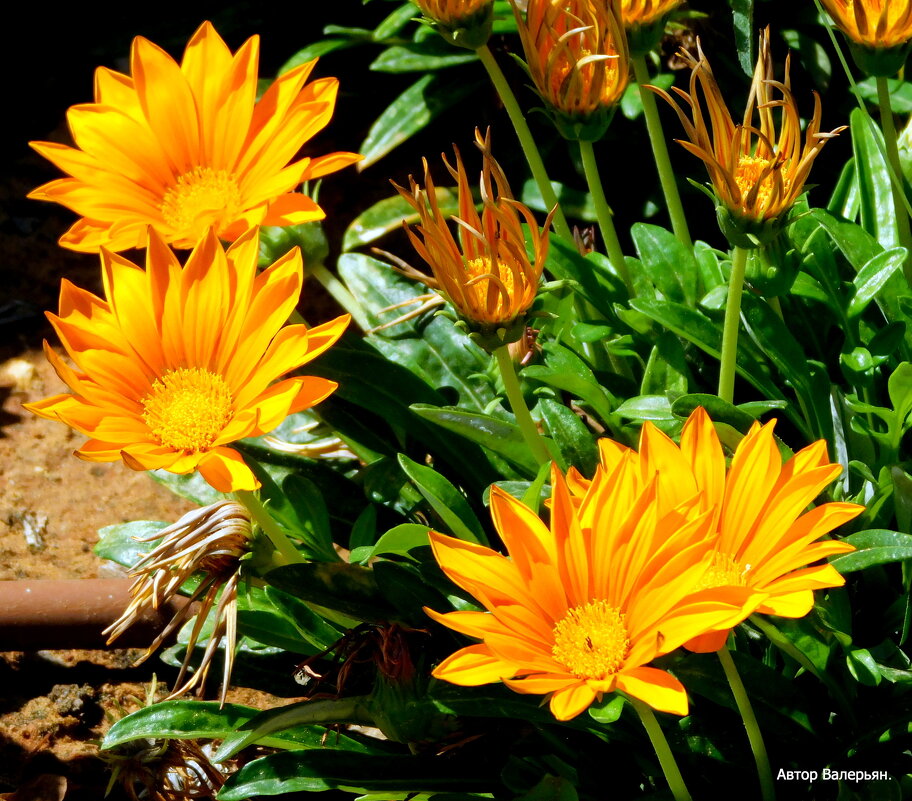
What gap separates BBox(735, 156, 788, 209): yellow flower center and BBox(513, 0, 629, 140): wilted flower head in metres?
0.22

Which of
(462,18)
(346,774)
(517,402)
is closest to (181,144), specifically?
(462,18)

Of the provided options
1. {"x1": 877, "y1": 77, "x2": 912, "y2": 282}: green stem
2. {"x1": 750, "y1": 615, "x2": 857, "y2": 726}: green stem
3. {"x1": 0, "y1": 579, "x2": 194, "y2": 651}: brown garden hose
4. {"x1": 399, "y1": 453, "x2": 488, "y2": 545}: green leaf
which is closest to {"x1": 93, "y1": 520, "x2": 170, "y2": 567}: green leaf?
{"x1": 0, "y1": 579, "x2": 194, "y2": 651}: brown garden hose

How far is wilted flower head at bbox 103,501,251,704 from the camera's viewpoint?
57.7 inches

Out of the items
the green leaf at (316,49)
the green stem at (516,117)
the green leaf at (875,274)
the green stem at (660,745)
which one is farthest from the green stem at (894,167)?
the green leaf at (316,49)

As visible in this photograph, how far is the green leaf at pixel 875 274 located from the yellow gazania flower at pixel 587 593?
26.5 inches

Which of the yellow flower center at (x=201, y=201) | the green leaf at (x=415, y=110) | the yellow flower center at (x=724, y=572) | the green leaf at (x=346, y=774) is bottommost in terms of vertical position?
the green leaf at (x=346, y=774)

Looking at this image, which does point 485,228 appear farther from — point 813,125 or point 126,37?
point 126,37

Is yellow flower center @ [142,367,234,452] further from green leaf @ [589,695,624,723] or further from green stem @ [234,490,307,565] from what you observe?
green leaf @ [589,695,624,723]

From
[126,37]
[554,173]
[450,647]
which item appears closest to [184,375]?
[450,647]

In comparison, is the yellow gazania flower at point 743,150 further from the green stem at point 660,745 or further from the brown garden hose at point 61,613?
the brown garden hose at point 61,613

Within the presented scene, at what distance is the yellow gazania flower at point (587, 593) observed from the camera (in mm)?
1100

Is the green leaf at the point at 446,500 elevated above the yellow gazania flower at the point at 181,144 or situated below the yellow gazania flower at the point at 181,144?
below

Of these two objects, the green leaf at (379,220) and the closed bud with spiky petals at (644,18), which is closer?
the closed bud with spiky petals at (644,18)

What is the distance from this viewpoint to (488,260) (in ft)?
4.59
